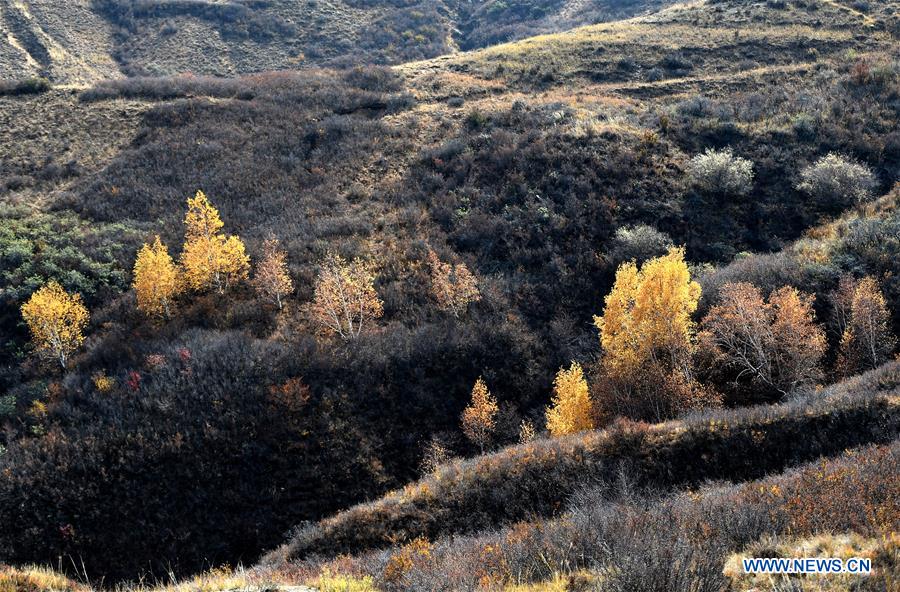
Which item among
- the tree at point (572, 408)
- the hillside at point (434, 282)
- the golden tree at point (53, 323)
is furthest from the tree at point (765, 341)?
the golden tree at point (53, 323)

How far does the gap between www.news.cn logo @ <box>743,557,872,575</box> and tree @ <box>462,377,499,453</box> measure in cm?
2023

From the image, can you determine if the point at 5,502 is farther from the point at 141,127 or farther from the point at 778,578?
the point at 141,127

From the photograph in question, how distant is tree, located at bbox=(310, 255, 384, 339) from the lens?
32.9 meters

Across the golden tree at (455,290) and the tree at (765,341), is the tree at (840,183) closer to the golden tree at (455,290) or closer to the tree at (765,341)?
the tree at (765,341)

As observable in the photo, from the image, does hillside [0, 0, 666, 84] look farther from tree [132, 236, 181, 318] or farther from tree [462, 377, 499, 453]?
tree [462, 377, 499, 453]

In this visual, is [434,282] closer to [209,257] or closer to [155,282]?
[209,257]

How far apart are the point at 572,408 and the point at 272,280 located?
2034 centimetres

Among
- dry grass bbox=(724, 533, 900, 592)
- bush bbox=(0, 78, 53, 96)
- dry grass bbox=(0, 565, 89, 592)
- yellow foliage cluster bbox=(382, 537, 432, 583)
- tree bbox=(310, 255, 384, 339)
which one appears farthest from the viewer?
bush bbox=(0, 78, 53, 96)

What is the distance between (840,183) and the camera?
41969 millimetres

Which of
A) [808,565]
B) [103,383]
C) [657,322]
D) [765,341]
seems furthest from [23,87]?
[808,565]

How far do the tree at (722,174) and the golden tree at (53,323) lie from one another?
154 feet

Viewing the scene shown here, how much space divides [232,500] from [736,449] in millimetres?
22405

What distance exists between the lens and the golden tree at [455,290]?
35.3 meters

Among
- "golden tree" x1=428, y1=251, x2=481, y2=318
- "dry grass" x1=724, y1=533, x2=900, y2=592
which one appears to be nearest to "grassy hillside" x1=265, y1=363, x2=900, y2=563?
"dry grass" x1=724, y1=533, x2=900, y2=592
